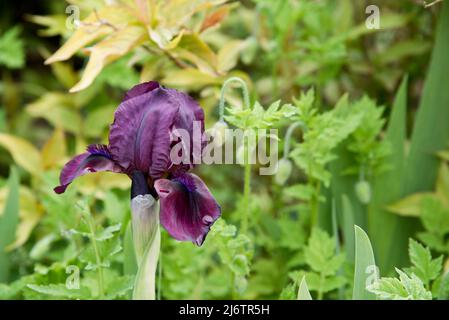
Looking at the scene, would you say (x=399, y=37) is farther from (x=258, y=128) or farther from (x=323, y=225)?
(x=258, y=128)

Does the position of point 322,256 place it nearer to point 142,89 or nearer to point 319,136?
point 319,136

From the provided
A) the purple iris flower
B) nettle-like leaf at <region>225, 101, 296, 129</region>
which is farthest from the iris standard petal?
nettle-like leaf at <region>225, 101, 296, 129</region>

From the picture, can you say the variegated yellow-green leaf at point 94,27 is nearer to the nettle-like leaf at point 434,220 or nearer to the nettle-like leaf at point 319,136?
the nettle-like leaf at point 319,136

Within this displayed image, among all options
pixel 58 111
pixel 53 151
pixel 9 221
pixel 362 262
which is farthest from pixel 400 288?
pixel 58 111

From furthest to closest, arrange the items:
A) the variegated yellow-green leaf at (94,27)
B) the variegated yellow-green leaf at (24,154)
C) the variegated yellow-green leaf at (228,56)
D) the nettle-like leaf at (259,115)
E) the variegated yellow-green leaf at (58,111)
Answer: the variegated yellow-green leaf at (58,111) < the variegated yellow-green leaf at (24,154) < the variegated yellow-green leaf at (228,56) < the variegated yellow-green leaf at (94,27) < the nettle-like leaf at (259,115)

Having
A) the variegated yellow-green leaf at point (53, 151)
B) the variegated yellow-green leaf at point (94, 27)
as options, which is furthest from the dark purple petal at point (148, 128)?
the variegated yellow-green leaf at point (53, 151)

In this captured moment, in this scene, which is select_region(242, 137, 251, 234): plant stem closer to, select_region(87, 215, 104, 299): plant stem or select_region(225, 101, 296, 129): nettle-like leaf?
select_region(225, 101, 296, 129): nettle-like leaf
